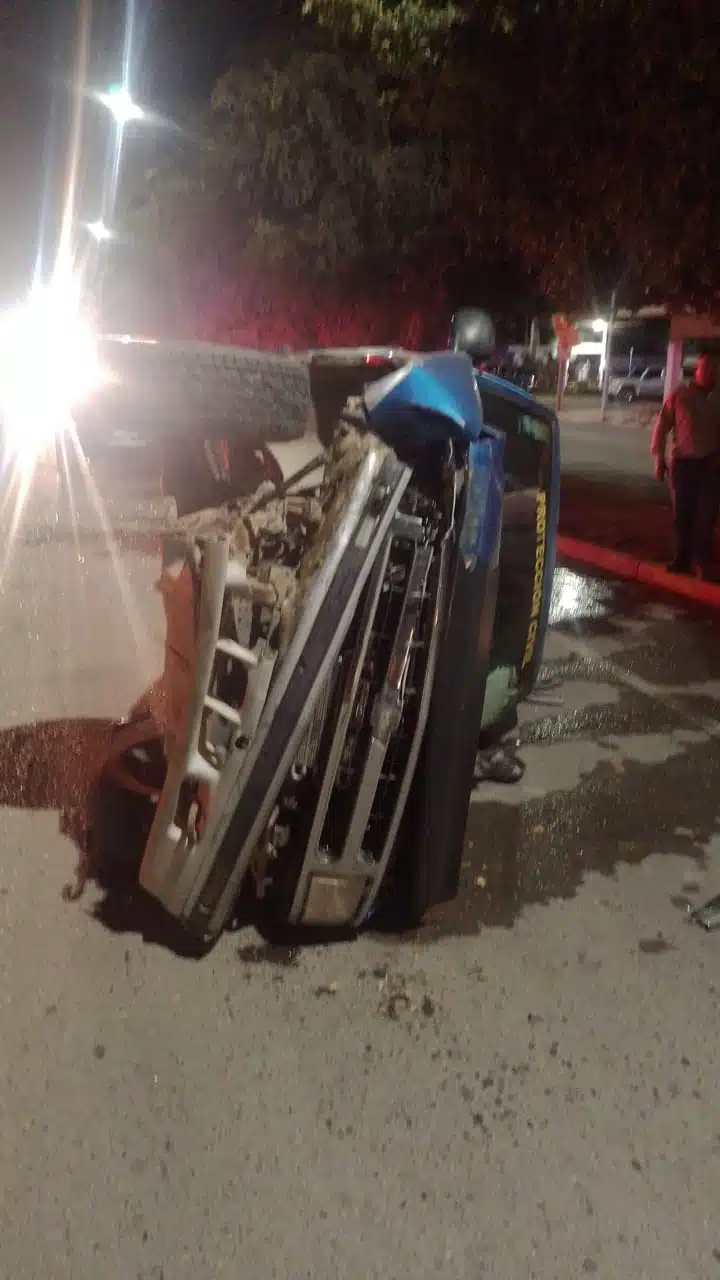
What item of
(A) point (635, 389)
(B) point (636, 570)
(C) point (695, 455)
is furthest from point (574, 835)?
(A) point (635, 389)

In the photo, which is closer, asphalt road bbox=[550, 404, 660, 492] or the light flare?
the light flare

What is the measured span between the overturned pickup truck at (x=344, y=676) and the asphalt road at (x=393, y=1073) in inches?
11.4

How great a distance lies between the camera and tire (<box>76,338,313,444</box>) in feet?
14.5

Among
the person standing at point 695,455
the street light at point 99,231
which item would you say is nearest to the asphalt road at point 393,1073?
the person standing at point 695,455

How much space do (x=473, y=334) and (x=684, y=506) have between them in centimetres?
442

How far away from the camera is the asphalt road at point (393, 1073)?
2373 mm

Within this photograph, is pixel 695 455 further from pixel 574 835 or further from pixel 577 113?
pixel 574 835

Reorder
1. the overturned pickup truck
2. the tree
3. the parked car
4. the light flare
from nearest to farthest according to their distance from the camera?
1. the overturned pickup truck
2. the tree
3. the light flare
4. the parked car

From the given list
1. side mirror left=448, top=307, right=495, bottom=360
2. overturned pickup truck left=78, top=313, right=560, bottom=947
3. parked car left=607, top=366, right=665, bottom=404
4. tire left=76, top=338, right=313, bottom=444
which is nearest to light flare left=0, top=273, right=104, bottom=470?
tire left=76, top=338, right=313, bottom=444

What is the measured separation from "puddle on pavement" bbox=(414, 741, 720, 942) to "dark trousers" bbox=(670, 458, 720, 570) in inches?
154

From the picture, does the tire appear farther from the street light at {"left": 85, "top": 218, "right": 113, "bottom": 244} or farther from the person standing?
the street light at {"left": 85, "top": 218, "right": 113, "bottom": 244}

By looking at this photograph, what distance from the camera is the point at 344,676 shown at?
3.12 m

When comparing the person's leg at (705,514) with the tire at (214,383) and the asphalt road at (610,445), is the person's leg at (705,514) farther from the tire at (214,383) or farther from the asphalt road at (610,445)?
the asphalt road at (610,445)

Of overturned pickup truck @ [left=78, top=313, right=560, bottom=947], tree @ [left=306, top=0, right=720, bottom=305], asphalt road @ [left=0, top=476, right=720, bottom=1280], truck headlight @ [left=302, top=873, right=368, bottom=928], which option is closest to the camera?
asphalt road @ [left=0, top=476, right=720, bottom=1280]
